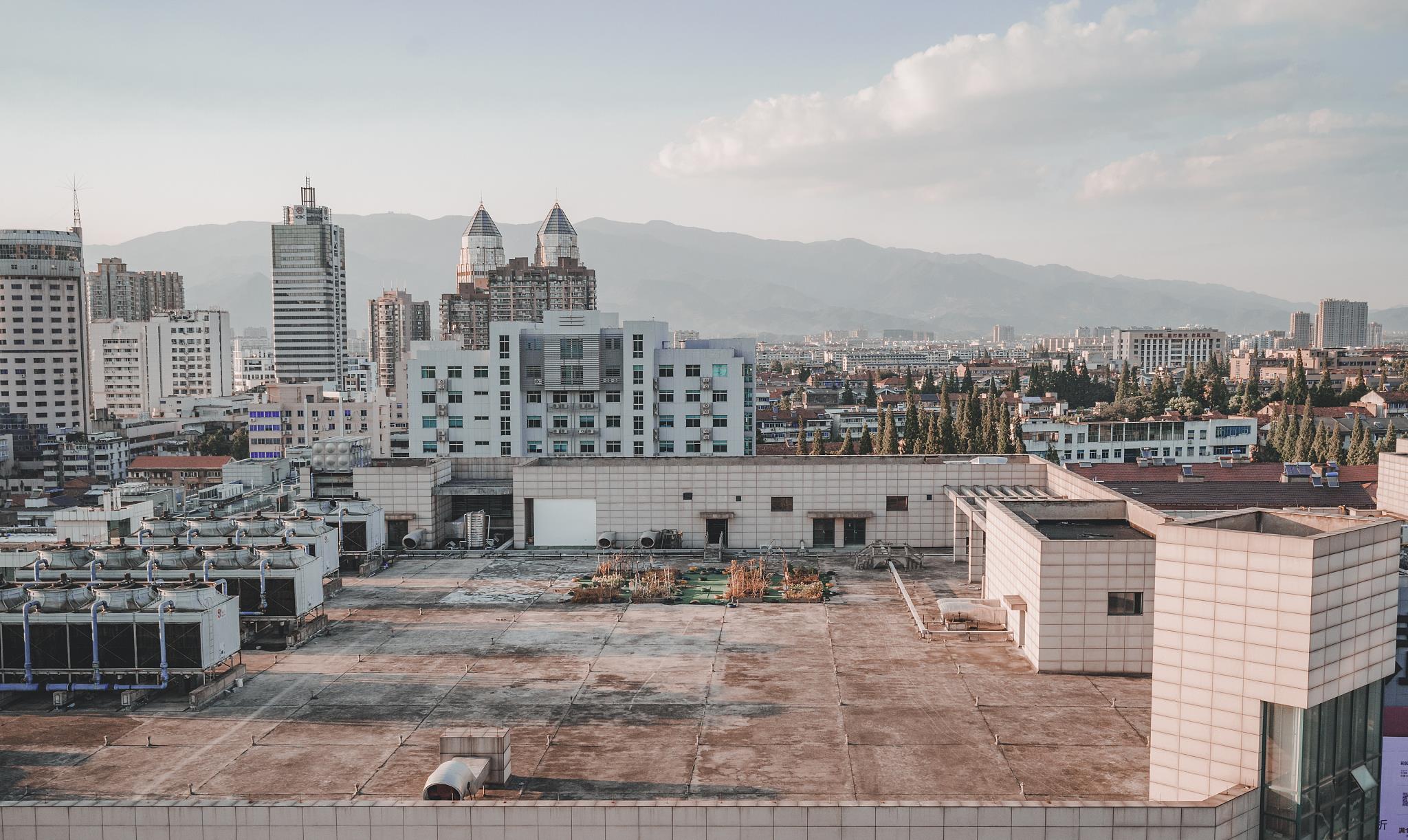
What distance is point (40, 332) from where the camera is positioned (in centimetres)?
17162

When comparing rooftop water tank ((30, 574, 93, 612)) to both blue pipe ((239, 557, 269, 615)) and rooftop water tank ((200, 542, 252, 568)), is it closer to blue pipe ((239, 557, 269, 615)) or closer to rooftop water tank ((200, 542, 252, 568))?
rooftop water tank ((200, 542, 252, 568))

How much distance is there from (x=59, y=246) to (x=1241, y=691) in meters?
196

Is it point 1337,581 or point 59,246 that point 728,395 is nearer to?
point 1337,581

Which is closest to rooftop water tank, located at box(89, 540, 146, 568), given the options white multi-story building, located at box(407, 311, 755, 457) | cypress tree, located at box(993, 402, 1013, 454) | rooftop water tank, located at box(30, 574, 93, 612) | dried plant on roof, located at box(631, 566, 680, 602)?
rooftop water tank, located at box(30, 574, 93, 612)

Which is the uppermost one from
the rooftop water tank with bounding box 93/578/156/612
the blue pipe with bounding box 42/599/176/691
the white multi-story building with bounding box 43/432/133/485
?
the rooftop water tank with bounding box 93/578/156/612

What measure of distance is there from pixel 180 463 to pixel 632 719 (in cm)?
12028

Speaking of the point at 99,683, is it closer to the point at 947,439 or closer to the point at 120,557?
the point at 120,557

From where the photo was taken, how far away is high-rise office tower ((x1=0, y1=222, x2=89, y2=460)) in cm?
17038

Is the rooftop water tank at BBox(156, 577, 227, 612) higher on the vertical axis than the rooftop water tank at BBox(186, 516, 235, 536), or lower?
higher

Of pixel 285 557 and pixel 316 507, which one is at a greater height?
pixel 285 557

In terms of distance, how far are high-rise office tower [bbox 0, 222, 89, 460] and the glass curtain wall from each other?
185 metres

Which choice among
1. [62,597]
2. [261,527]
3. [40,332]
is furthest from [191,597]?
[40,332]

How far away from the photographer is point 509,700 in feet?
78.0

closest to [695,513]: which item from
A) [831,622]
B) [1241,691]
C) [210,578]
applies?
[831,622]
